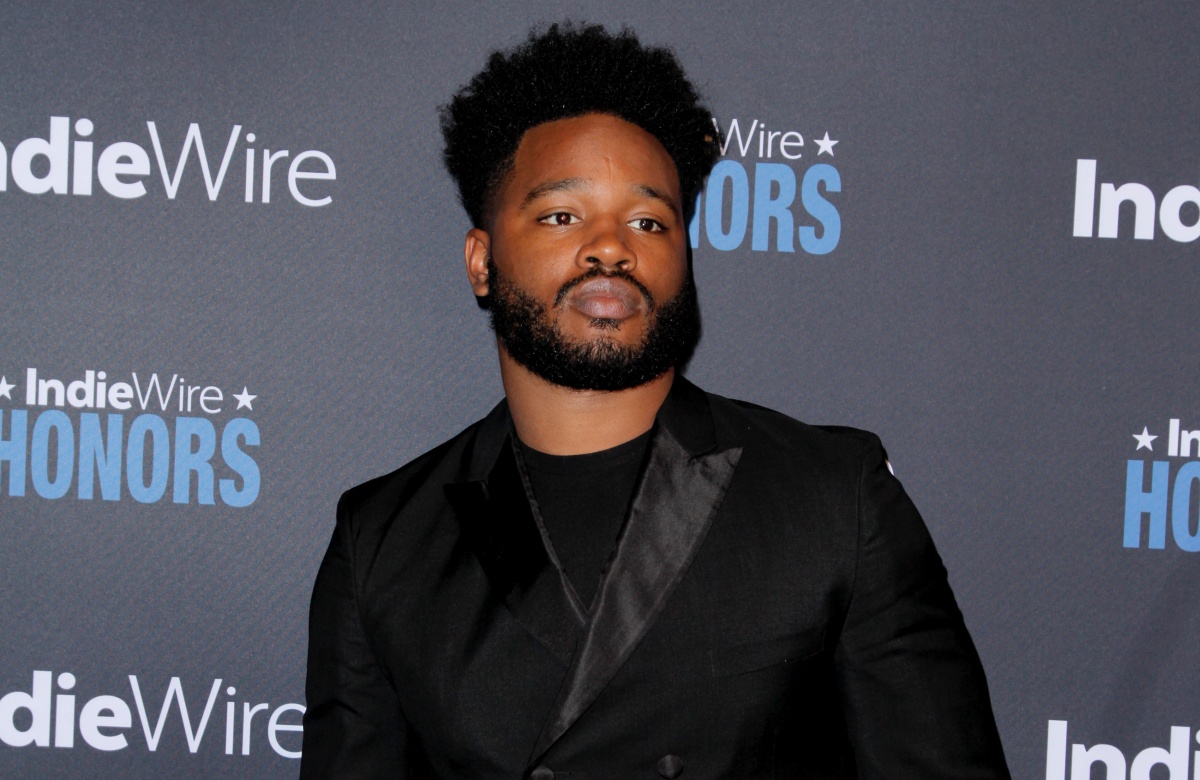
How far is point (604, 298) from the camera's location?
4.57 feet

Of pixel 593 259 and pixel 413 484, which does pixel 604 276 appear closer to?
pixel 593 259

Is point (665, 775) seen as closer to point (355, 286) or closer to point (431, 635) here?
point (431, 635)

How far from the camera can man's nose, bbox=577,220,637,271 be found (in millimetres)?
1385

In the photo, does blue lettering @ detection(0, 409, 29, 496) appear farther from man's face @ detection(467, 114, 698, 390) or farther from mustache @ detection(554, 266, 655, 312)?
mustache @ detection(554, 266, 655, 312)

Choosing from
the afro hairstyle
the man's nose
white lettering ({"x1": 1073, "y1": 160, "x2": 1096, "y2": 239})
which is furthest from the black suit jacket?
white lettering ({"x1": 1073, "y1": 160, "x2": 1096, "y2": 239})

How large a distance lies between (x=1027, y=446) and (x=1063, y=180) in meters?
0.49

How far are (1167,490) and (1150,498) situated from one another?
0.11 feet

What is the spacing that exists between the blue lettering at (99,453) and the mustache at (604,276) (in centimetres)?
98

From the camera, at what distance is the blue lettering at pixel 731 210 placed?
1856 mm

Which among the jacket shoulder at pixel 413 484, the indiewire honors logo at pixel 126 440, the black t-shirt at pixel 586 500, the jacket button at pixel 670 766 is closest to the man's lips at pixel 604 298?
the black t-shirt at pixel 586 500

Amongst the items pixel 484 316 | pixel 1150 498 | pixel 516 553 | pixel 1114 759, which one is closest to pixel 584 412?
pixel 516 553

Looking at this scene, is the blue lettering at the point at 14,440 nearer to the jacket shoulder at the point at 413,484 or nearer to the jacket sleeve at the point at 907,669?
the jacket shoulder at the point at 413,484

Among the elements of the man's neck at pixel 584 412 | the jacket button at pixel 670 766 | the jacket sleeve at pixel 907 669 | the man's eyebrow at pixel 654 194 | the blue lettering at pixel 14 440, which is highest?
the man's eyebrow at pixel 654 194

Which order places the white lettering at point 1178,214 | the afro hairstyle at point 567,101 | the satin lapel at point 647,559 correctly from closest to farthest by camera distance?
the satin lapel at point 647,559
the afro hairstyle at point 567,101
the white lettering at point 1178,214
